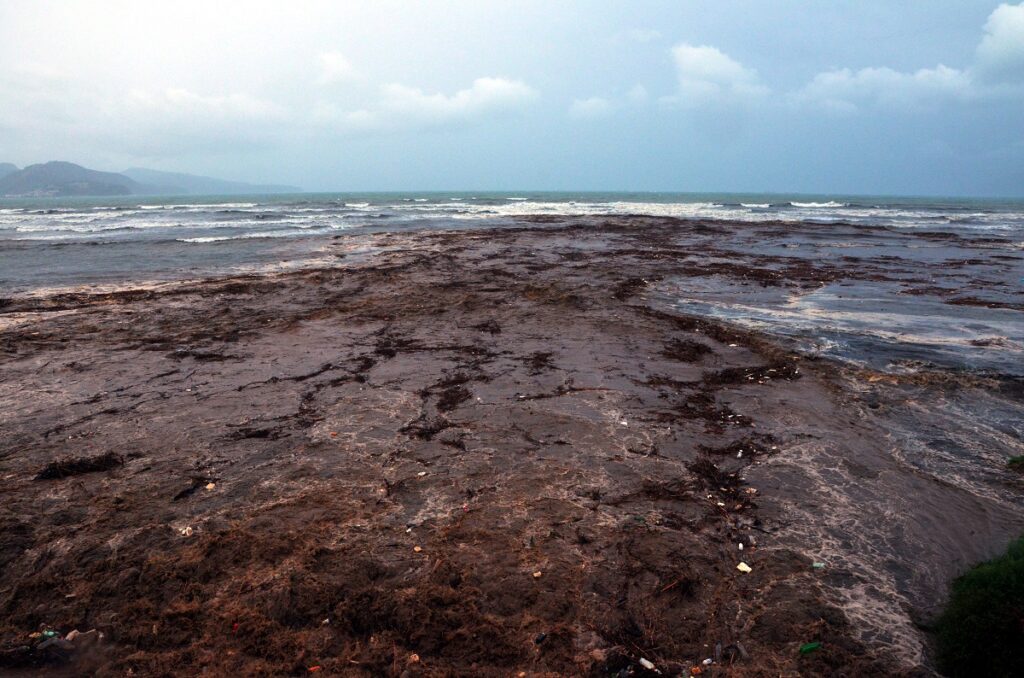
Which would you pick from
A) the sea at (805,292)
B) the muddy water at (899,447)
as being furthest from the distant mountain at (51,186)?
the muddy water at (899,447)

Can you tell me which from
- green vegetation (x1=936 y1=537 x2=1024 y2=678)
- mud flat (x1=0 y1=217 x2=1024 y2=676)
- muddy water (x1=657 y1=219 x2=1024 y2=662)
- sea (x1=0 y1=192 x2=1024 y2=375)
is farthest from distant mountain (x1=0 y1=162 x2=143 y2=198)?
green vegetation (x1=936 y1=537 x2=1024 y2=678)

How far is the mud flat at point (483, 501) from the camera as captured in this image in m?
2.97

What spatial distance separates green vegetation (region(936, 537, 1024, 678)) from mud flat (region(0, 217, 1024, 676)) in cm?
20

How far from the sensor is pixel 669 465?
4805mm

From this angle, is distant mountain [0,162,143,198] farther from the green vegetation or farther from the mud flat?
the green vegetation

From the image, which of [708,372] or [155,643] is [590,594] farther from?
[708,372]

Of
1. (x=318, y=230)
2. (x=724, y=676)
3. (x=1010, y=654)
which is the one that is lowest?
(x=724, y=676)

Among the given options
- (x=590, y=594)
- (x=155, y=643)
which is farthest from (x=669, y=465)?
(x=155, y=643)

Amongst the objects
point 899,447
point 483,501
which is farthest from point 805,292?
point 483,501

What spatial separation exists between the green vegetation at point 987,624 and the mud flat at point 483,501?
0.20 meters

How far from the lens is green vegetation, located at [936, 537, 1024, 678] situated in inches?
95.9

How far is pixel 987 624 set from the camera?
2.58 metres

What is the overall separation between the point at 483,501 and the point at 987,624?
303cm

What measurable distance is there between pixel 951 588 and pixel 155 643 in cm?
473
